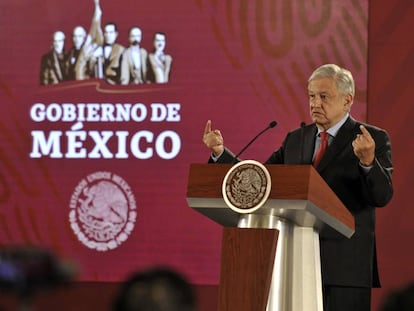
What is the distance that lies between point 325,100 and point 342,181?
1.04 ft

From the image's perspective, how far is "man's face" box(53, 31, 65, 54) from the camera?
5105 millimetres

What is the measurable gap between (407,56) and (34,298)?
173 inches

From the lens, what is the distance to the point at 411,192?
4707 millimetres

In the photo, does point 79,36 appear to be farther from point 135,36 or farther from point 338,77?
point 338,77

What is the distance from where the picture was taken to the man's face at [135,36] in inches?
198

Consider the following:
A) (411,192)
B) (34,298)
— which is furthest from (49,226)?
(34,298)

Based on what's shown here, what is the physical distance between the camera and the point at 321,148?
3.04m

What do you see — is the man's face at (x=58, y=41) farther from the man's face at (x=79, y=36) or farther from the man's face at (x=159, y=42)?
the man's face at (x=159, y=42)

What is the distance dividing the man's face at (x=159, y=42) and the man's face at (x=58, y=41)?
0.60 m

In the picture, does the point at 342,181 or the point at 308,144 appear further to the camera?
the point at 308,144

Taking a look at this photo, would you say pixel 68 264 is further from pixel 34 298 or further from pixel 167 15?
pixel 167 15

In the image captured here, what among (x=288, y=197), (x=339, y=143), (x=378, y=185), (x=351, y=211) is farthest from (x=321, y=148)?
(x=288, y=197)

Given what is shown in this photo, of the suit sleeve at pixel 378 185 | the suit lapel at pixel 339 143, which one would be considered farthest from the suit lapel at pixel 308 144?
the suit sleeve at pixel 378 185

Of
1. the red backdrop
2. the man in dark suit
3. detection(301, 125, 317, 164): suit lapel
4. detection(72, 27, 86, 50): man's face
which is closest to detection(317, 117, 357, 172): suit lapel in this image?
the man in dark suit
